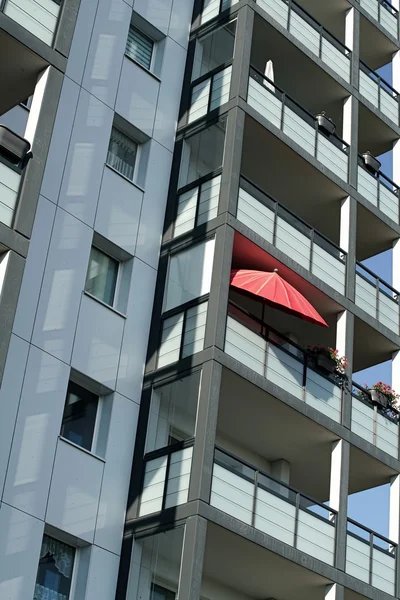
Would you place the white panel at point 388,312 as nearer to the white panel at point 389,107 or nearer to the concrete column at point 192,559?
the white panel at point 389,107

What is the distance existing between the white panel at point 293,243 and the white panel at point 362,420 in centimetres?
354

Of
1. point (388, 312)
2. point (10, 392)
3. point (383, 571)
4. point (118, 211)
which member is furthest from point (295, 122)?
point (10, 392)

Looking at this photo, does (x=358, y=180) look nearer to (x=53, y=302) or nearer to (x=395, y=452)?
(x=395, y=452)

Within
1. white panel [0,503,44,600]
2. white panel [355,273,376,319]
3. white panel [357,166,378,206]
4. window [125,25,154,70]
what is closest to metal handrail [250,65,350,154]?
white panel [357,166,378,206]

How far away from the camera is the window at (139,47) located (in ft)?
91.7

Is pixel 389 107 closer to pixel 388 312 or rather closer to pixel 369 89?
pixel 369 89

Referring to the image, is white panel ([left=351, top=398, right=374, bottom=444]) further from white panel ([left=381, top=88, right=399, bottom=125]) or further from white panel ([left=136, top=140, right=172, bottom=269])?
white panel ([left=381, top=88, right=399, bottom=125])

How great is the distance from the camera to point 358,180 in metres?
30.7

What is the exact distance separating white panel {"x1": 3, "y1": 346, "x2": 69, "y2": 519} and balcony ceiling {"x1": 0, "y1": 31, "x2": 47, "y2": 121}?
5186mm

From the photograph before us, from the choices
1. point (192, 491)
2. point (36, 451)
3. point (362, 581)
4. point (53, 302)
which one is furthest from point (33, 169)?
point (362, 581)

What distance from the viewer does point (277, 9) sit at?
30281 mm

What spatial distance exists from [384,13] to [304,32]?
559 centimetres

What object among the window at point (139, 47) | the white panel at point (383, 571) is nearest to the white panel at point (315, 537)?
the white panel at point (383, 571)

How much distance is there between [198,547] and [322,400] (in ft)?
20.0
